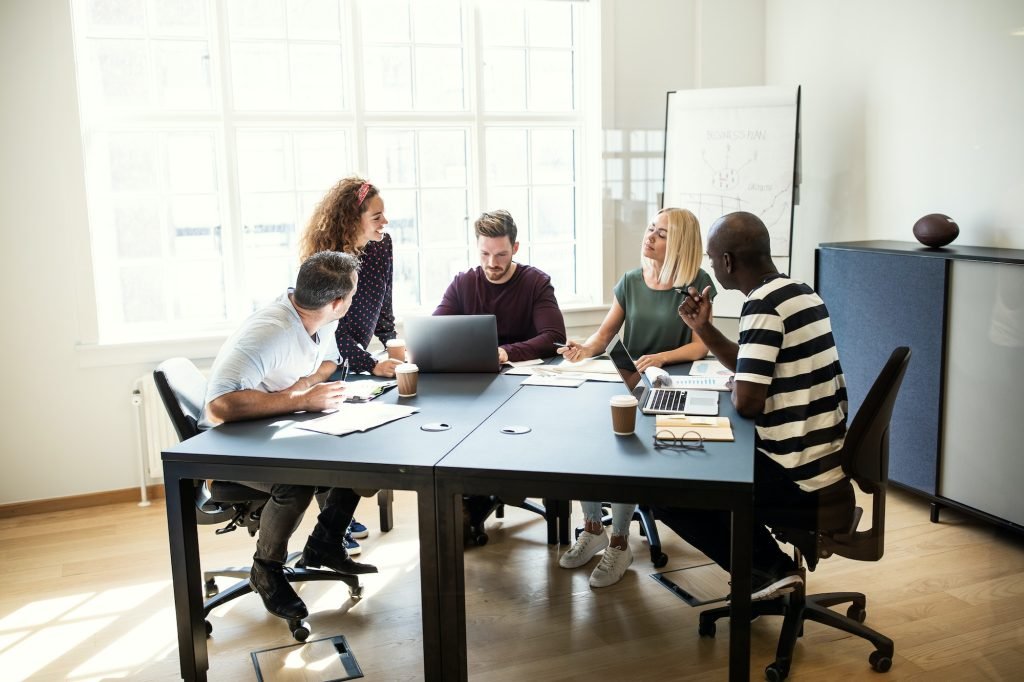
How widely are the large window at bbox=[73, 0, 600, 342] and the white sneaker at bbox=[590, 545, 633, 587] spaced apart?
198 centimetres

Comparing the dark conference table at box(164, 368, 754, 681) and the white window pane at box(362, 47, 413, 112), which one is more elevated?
the white window pane at box(362, 47, 413, 112)

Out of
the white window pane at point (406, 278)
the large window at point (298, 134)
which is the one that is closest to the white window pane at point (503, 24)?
the large window at point (298, 134)

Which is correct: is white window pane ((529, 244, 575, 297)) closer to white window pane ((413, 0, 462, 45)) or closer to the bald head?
white window pane ((413, 0, 462, 45))

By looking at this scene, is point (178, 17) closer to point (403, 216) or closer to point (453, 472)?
point (403, 216)

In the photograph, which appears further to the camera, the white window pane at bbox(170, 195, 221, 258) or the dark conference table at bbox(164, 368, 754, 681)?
the white window pane at bbox(170, 195, 221, 258)

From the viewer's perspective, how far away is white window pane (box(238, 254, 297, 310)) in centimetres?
468

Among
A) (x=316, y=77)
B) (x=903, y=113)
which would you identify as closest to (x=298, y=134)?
(x=316, y=77)

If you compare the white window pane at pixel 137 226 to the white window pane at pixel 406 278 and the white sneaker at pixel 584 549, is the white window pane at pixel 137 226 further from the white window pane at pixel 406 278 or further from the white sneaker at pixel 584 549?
the white sneaker at pixel 584 549

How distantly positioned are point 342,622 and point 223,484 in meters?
0.64

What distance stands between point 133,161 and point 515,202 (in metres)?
1.99

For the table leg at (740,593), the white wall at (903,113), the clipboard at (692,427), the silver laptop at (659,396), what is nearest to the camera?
the table leg at (740,593)

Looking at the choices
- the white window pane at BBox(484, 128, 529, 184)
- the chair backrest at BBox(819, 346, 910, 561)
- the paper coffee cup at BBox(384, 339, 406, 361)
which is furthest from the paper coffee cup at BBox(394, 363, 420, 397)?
the white window pane at BBox(484, 128, 529, 184)

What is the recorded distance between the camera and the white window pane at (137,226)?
4480 mm

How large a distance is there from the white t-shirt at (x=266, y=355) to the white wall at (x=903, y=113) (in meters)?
2.83
